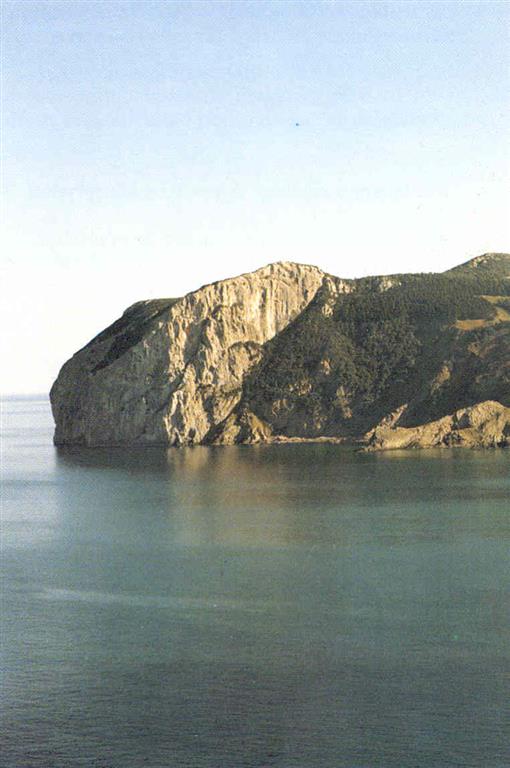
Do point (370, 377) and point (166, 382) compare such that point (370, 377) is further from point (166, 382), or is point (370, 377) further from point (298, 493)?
point (298, 493)

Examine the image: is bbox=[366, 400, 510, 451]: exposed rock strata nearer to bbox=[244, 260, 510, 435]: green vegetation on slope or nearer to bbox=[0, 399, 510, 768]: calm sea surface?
bbox=[244, 260, 510, 435]: green vegetation on slope

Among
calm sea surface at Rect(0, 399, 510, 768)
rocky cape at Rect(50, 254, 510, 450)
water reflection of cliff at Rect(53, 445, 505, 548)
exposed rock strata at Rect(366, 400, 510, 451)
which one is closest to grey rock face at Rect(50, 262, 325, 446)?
rocky cape at Rect(50, 254, 510, 450)

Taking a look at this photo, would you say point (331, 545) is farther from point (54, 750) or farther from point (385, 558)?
point (54, 750)

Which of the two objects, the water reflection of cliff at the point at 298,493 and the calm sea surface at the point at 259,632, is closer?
the calm sea surface at the point at 259,632

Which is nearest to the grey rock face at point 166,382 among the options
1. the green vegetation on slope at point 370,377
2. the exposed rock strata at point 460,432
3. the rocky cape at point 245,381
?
the rocky cape at point 245,381

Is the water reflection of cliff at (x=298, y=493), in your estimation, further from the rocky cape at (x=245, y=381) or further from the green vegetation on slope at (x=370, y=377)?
the green vegetation on slope at (x=370, y=377)

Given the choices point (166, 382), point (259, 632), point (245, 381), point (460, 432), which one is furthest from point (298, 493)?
point (245, 381)
